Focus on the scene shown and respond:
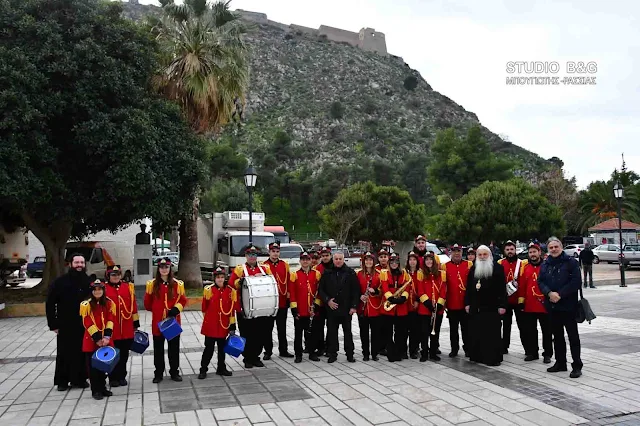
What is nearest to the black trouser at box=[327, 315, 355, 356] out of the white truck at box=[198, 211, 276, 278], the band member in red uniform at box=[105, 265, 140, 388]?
the band member in red uniform at box=[105, 265, 140, 388]

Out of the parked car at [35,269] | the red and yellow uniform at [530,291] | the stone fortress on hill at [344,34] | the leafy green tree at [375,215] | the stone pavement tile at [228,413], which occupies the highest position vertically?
the stone fortress on hill at [344,34]

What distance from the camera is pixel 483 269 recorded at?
791 centimetres

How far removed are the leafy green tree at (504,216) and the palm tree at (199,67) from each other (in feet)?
70.9

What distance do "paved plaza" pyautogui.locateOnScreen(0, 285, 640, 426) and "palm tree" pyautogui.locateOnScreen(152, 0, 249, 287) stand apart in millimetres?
9490

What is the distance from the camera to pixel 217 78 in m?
16.8

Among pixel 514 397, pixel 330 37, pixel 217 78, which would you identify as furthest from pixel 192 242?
pixel 330 37

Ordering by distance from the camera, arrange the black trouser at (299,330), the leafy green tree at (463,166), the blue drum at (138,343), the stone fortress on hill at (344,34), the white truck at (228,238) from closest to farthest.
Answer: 1. the blue drum at (138,343)
2. the black trouser at (299,330)
3. the white truck at (228,238)
4. the leafy green tree at (463,166)
5. the stone fortress on hill at (344,34)

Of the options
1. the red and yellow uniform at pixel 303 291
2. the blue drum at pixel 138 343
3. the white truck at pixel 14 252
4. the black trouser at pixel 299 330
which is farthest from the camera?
the white truck at pixel 14 252

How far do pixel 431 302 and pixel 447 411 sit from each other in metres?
2.60

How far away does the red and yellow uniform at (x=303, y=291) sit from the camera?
27.7ft

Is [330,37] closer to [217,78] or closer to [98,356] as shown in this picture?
[217,78]

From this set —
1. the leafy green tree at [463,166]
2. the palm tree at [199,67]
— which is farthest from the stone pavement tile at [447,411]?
the leafy green tree at [463,166]

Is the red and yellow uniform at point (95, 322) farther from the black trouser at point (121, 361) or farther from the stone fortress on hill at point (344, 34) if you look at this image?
the stone fortress on hill at point (344, 34)

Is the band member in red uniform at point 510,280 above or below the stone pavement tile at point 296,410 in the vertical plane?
above
